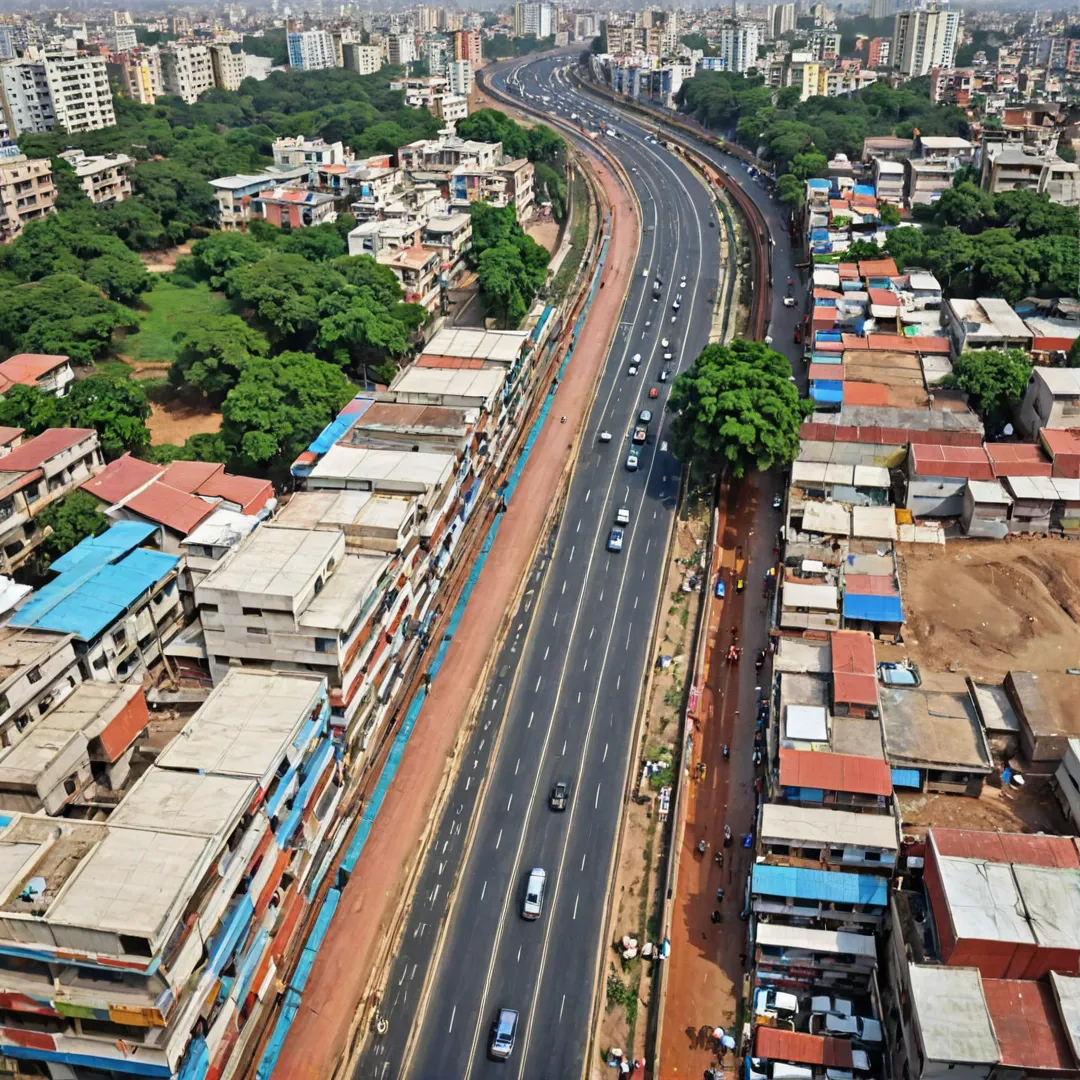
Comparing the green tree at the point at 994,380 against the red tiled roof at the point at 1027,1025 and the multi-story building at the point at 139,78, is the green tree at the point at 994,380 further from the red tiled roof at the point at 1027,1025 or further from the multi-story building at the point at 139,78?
the multi-story building at the point at 139,78

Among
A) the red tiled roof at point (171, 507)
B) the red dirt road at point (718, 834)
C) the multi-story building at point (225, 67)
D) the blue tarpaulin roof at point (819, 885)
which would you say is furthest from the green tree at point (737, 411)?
the multi-story building at point (225, 67)

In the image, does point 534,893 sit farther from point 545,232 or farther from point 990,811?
point 545,232

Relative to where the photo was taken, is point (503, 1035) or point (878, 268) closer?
point (503, 1035)

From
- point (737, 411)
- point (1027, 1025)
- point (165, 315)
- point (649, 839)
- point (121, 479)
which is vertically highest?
point (737, 411)

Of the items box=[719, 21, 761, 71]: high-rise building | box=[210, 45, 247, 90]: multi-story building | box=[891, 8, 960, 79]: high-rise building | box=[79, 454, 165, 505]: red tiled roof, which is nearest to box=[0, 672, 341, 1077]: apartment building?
box=[79, 454, 165, 505]: red tiled roof

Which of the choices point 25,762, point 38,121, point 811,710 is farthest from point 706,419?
point 38,121

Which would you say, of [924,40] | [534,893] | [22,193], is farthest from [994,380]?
[924,40]
